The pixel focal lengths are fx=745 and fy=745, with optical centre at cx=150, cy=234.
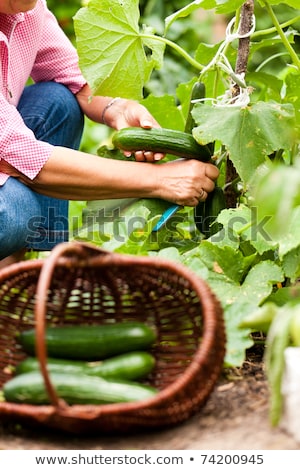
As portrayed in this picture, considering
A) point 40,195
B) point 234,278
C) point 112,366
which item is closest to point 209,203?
point 234,278

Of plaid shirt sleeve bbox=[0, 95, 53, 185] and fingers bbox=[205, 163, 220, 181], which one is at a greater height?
plaid shirt sleeve bbox=[0, 95, 53, 185]

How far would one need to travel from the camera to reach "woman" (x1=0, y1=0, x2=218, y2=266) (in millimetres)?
2010

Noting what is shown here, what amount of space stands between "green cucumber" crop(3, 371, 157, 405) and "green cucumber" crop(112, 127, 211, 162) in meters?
0.86

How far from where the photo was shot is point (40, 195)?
2.45m

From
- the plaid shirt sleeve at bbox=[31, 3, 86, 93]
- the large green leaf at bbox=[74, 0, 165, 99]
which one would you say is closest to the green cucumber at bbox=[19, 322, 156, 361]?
the large green leaf at bbox=[74, 0, 165, 99]

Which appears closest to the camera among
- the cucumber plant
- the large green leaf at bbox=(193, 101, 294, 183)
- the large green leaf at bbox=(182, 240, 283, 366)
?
the large green leaf at bbox=(182, 240, 283, 366)

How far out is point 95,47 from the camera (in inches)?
83.2

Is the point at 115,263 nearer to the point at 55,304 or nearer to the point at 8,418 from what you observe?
the point at 55,304

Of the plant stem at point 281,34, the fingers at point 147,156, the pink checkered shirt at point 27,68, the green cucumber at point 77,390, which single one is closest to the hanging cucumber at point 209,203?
the fingers at point 147,156

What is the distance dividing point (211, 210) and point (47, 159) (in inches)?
19.3

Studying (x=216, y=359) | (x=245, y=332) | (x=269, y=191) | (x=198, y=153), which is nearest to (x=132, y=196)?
(x=198, y=153)

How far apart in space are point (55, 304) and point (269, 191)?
2.02 feet

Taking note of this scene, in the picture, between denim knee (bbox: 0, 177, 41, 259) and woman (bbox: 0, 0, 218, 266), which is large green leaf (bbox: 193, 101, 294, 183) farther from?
denim knee (bbox: 0, 177, 41, 259)

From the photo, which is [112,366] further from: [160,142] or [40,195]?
[40,195]
